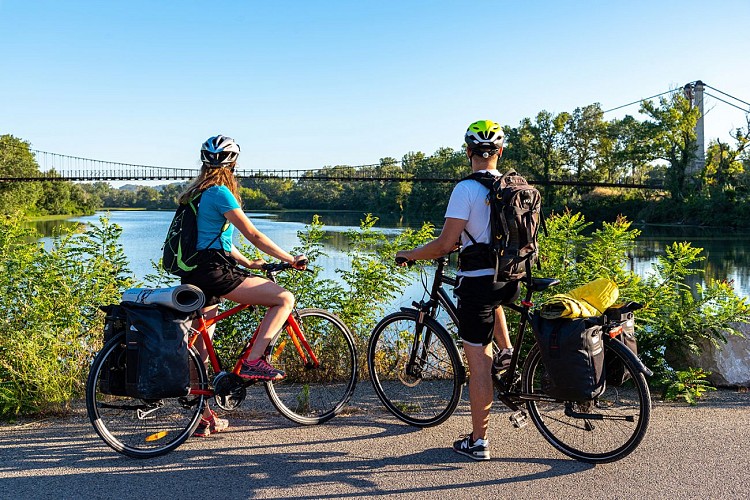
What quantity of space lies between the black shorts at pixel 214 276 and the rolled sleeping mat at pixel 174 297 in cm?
10

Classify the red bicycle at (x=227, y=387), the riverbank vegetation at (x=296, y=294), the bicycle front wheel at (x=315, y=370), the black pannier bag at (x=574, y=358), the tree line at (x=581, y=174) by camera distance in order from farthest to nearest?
the tree line at (x=581, y=174), the riverbank vegetation at (x=296, y=294), the bicycle front wheel at (x=315, y=370), the red bicycle at (x=227, y=387), the black pannier bag at (x=574, y=358)

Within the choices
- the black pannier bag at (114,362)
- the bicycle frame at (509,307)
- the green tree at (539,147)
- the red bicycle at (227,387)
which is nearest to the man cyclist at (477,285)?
the bicycle frame at (509,307)

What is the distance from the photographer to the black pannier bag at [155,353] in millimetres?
3330

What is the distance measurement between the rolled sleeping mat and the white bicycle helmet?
2.25 ft

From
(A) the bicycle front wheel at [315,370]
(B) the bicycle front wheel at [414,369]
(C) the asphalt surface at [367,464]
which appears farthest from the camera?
(A) the bicycle front wheel at [315,370]

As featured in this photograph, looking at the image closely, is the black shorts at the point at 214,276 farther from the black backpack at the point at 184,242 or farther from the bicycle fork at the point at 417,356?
the bicycle fork at the point at 417,356

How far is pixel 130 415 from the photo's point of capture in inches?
147

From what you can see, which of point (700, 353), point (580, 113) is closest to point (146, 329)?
point (700, 353)

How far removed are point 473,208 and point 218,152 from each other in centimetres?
139

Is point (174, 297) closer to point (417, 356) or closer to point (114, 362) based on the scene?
point (114, 362)

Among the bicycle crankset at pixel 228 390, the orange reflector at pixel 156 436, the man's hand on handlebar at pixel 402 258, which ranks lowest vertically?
the orange reflector at pixel 156 436

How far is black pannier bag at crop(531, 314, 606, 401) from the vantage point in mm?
3197

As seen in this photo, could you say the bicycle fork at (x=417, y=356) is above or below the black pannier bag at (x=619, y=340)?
below

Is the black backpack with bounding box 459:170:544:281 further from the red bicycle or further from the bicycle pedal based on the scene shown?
the red bicycle
